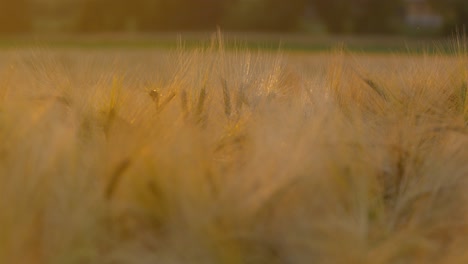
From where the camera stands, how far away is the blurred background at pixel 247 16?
1658cm

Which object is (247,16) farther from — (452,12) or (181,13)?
(452,12)

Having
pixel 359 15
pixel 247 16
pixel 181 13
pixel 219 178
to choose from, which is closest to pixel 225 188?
pixel 219 178

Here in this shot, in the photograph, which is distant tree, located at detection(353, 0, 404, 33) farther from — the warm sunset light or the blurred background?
the warm sunset light

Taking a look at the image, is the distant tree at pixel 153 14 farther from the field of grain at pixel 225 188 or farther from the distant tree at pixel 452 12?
the field of grain at pixel 225 188

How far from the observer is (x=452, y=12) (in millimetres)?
15602

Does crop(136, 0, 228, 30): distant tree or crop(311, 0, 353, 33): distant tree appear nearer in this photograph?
crop(311, 0, 353, 33): distant tree

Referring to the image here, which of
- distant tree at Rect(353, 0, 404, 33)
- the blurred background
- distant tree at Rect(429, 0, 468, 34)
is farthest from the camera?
the blurred background

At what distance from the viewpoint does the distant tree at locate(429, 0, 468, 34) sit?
15234 mm

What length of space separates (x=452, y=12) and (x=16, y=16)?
1020cm

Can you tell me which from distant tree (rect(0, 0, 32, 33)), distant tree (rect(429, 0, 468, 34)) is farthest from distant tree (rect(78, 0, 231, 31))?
distant tree (rect(429, 0, 468, 34))

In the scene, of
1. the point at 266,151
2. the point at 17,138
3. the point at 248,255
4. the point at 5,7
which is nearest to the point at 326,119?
the point at 266,151

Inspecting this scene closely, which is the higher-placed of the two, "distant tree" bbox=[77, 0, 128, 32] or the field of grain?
the field of grain

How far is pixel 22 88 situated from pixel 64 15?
58.4ft

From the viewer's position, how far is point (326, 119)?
3.52 ft
